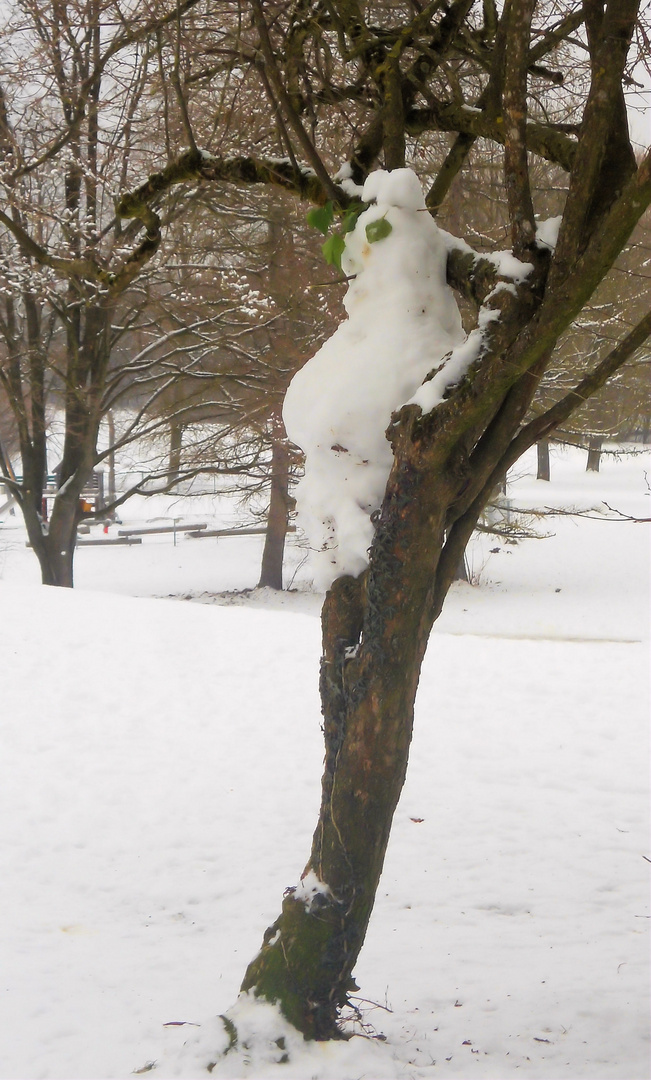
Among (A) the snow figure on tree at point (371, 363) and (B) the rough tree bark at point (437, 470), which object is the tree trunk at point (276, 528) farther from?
(B) the rough tree bark at point (437, 470)

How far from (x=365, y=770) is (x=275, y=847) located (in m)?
2.42

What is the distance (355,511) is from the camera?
3.09m

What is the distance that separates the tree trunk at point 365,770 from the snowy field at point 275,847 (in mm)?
182

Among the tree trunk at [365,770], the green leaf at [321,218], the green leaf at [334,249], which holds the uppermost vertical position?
the green leaf at [321,218]

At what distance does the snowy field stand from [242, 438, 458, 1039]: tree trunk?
182 mm

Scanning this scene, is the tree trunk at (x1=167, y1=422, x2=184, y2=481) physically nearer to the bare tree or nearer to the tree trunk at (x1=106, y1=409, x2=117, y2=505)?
the tree trunk at (x1=106, y1=409, x2=117, y2=505)

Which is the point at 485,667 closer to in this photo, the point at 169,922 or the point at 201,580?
the point at 169,922

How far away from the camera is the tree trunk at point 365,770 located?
284 cm

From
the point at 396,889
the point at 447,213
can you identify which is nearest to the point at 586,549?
the point at 447,213

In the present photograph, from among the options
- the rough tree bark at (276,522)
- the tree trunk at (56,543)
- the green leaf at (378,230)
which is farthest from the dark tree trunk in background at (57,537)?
the green leaf at (378,230)

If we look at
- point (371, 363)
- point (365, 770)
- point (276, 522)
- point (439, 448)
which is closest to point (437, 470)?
point (439, 448)

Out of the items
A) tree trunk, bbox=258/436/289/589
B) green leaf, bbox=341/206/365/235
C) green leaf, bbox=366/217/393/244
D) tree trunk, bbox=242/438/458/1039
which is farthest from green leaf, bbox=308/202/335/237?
tree trunk, bbox=258/436/289/589

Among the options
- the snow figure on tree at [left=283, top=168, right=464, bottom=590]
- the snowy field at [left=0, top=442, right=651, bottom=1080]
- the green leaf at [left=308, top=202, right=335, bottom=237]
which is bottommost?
the snowy field at [left=0, top=442, right=651, bottom=1080]

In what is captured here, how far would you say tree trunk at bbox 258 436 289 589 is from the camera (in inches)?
565
